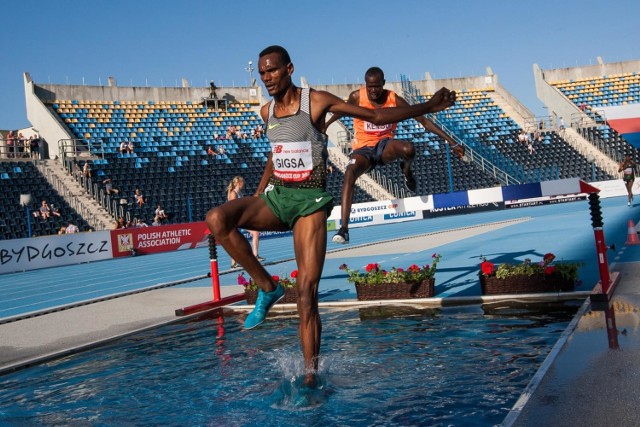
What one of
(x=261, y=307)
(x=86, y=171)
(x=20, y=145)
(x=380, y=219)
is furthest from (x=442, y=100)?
(x=20, y=145)

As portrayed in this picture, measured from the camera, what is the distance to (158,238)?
89.5ft

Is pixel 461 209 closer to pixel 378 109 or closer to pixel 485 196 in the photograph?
pixel 485 196

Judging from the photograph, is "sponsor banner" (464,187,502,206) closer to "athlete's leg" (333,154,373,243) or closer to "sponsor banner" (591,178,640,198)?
"sponsor banner" (591,178,640,198)

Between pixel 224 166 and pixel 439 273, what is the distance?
83.5 feet

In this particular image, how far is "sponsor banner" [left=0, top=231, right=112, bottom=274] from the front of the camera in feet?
73.9

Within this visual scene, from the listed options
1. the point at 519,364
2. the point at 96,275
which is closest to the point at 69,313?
the point at 519,364

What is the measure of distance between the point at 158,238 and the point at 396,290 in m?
19.7

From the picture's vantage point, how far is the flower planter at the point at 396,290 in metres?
8.79

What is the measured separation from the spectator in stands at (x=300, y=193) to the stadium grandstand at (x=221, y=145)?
2167 centimetres

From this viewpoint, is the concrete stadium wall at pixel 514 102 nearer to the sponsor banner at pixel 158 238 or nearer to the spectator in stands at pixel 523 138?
the spectator in stands at pixel 523 138

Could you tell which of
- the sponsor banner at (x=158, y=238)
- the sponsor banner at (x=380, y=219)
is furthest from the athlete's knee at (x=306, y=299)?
the sponsor banner at (x=380, y=219)

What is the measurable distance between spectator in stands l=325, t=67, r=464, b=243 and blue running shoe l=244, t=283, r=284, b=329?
82.4 inches

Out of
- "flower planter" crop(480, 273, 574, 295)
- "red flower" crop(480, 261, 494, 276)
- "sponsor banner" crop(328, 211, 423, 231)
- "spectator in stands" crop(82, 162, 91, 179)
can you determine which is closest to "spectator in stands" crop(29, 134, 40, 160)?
"spectator in stands" crop(82, 162, 91, 179)

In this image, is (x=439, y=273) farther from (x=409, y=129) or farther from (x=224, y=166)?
(x=409, y=129)
